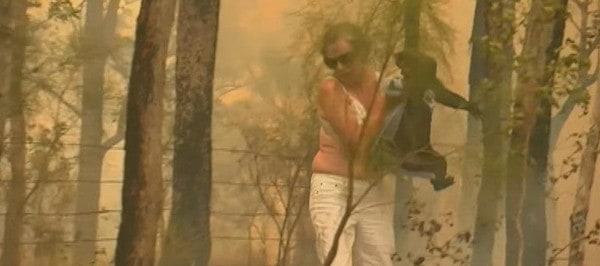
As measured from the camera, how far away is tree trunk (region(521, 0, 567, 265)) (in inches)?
95.7

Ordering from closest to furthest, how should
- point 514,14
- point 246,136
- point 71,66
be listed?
point 71,66, point 246,136, point 514,14

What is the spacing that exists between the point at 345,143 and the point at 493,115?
0.40 meters

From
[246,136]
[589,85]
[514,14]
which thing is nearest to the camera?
[246,136]

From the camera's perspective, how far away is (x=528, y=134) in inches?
96.2

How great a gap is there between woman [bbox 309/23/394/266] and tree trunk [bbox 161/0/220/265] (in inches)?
8.9

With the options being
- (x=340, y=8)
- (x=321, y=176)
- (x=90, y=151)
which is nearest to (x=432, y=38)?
(x=340, y=8)

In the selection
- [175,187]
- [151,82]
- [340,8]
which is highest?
[340,8]

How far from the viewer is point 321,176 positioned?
2197 millimetres

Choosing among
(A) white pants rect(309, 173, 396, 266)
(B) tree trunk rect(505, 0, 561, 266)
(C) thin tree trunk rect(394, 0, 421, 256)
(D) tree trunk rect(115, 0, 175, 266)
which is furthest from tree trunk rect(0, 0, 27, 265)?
(B) tree trunk rect(505, 0, 561, 266)

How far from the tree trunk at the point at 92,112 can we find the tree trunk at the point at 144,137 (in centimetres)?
5

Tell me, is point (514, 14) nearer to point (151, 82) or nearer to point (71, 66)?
point (151, 82)

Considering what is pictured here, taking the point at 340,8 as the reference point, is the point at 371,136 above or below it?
below

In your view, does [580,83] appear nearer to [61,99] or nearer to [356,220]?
[356,220]

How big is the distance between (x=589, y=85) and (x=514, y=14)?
0.95 feet
